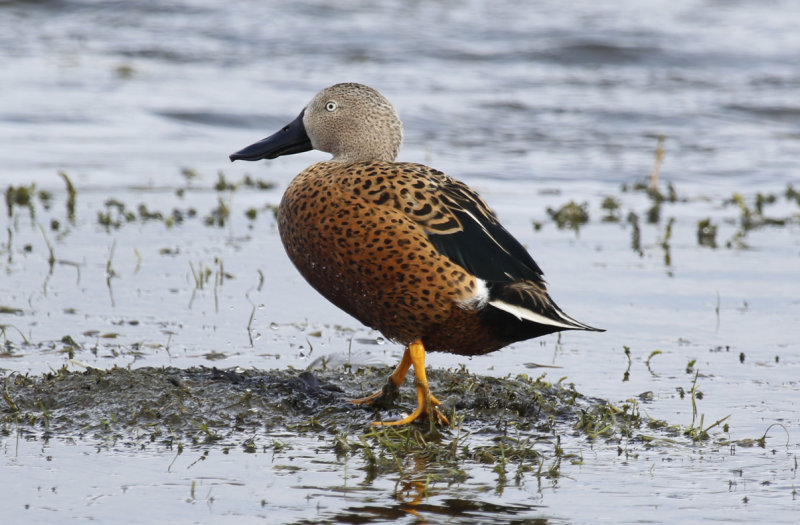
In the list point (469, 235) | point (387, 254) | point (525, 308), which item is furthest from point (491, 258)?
point (387, 254)

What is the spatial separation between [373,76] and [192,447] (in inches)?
477

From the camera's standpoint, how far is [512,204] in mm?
9281

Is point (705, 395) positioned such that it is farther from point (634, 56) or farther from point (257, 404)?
point (634, 56)

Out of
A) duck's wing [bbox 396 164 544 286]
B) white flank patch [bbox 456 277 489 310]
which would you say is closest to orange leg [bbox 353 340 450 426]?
white flank patch [bbox 456 277 489 310]

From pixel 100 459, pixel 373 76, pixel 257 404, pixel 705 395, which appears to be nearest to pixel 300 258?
pixel 257 404

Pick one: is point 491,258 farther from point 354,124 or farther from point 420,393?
point 354,124

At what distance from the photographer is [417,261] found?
13.6 ft

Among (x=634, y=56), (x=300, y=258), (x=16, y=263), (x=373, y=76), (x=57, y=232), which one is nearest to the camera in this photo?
(x=300, y=258)

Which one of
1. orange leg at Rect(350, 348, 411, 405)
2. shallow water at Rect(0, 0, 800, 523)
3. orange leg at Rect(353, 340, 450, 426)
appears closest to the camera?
shallow water at Rect(0, 0, 800, 523)

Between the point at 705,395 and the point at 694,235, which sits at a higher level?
the point at 694,235

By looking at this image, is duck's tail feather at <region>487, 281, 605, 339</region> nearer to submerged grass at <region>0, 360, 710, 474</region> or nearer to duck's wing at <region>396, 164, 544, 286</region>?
duck's wing at <region>396, 164, 544, 286</region>

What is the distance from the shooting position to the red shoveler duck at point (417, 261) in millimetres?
4152

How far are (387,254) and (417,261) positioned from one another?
11cm

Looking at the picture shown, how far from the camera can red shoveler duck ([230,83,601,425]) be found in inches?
163
